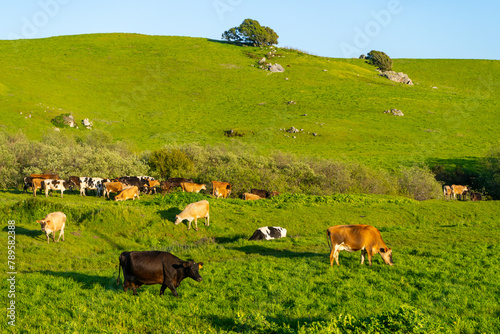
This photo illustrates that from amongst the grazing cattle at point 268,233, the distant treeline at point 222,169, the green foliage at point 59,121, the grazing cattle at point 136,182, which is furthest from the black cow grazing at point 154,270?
the green foliage at point 59,121

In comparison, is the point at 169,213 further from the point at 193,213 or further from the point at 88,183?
the point at 88,183

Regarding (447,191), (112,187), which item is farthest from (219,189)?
(447,191)

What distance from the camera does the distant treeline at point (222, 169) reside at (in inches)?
1464

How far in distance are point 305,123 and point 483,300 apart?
62607 mm

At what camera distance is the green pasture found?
8.66 metres

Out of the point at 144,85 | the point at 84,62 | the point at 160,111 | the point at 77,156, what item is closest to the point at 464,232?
the point at 77,156

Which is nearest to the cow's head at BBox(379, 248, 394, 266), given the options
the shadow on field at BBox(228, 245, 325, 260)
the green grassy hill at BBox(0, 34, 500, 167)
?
the shadow on field at BBox(228, 245, 325, 260)

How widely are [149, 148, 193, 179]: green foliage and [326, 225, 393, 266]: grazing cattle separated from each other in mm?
26847

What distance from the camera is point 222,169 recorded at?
3744 centimetres

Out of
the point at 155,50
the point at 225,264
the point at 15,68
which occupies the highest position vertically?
the point at 155,50

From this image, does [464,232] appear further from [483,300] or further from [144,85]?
[144,85]

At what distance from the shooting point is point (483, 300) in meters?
10.2

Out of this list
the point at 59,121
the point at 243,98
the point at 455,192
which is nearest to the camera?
the point at 455,192

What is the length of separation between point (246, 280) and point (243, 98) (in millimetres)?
76175
